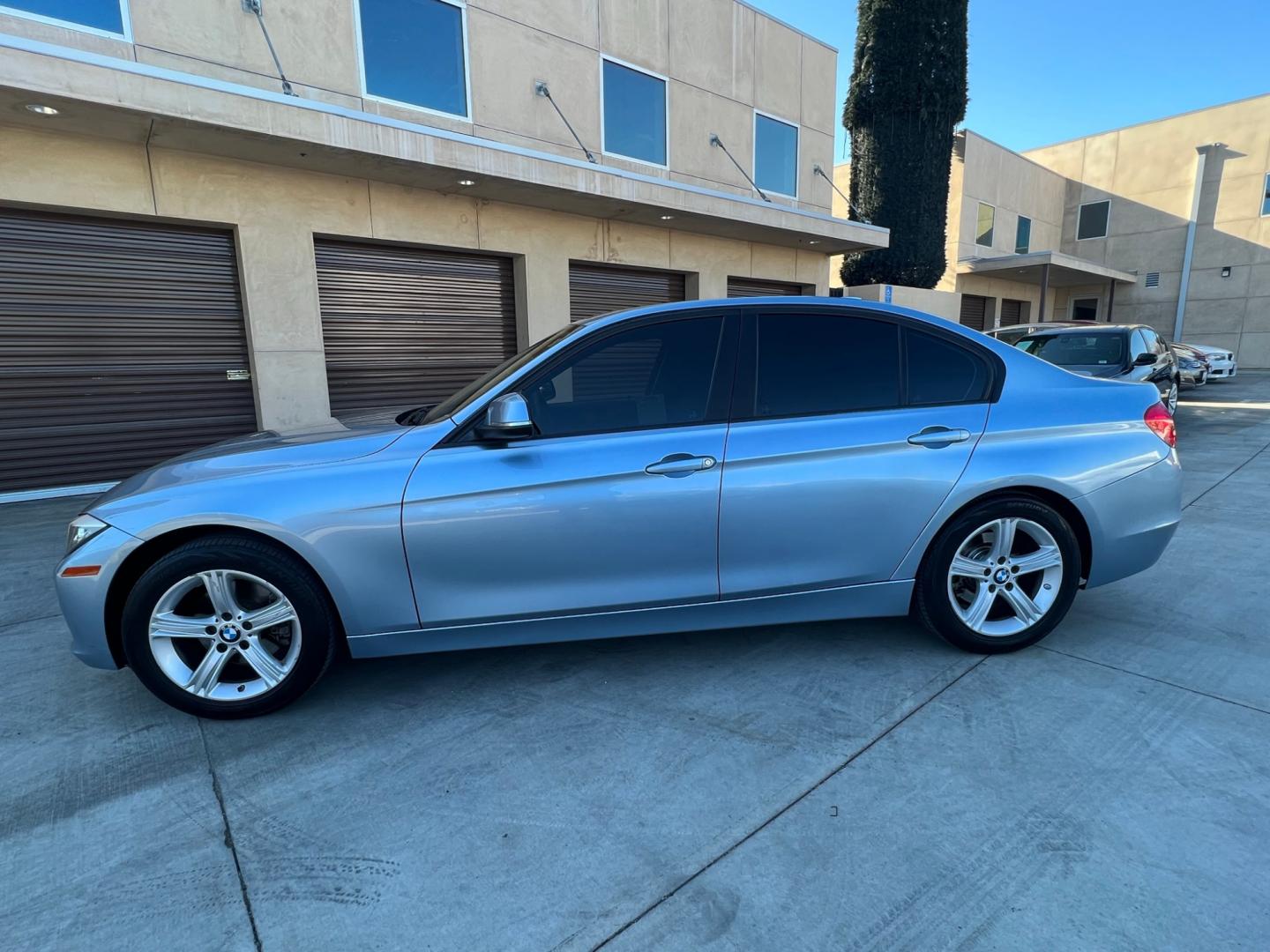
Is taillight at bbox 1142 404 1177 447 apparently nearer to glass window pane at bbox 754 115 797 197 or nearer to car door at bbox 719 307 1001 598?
car door at bbox 719 307 1001 598

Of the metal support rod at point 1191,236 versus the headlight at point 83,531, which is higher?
the metal support rod at point 1191,236

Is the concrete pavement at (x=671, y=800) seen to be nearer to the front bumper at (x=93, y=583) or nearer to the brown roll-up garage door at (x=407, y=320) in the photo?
the front bumper at (x=93, y=583)

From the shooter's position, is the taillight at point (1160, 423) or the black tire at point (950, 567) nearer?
the black tire at point (950, 567)

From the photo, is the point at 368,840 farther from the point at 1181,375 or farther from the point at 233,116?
the point at 1181,375

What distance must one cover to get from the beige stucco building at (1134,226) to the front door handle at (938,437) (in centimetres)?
2023

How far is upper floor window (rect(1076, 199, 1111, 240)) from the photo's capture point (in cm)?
2728

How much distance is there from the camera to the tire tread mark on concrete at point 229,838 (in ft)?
5.57

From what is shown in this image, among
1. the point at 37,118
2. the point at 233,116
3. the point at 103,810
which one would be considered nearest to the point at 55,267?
the point at 37,118

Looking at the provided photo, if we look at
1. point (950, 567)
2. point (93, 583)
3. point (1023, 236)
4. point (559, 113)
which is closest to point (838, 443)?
point (950, 567)

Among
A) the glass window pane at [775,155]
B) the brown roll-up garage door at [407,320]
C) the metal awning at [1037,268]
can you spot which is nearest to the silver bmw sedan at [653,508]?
the brown roll-up garage door at [407,320]

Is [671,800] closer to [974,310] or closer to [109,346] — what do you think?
[109,346]

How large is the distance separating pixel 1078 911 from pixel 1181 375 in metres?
21.0

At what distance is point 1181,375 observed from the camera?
1727 centimetres

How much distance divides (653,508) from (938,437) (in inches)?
52.9
